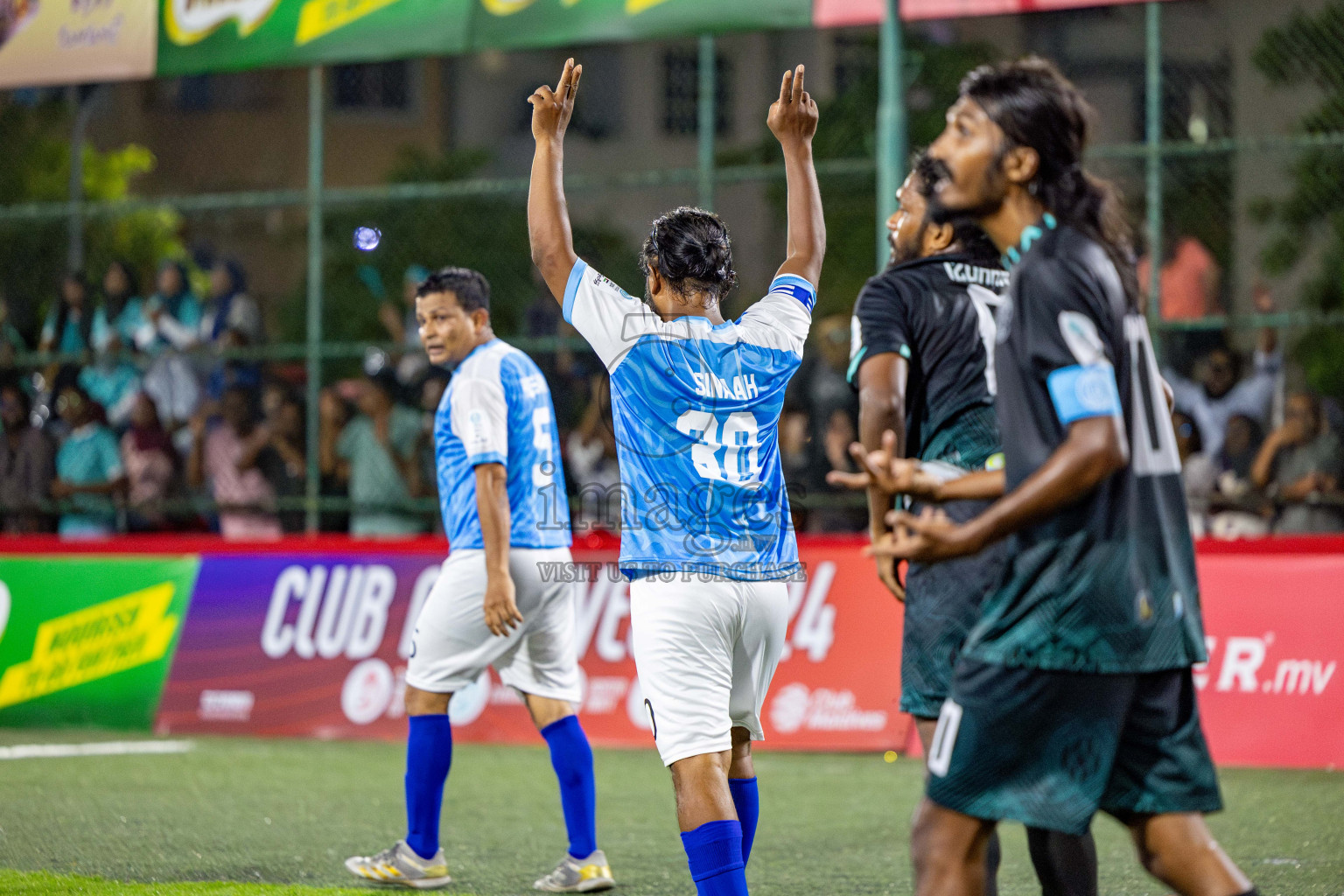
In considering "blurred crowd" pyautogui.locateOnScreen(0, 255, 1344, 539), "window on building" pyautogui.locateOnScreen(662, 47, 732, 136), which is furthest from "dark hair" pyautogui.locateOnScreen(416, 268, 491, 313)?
"window on building" pyautogui.locateOnScreen(662, 47, 732, 136)

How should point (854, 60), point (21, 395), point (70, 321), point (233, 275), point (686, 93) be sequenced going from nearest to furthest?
point (21, 395) → point (70, 321) → point (233, 275) → point (854, 60) → point (686, 93)

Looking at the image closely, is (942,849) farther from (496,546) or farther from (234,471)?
(234,471)

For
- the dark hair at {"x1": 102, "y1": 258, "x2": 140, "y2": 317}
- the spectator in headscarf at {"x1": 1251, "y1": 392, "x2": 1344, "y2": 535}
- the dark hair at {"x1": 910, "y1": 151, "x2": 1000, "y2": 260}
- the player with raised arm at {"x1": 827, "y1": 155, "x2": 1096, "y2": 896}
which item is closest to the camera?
the player with raised arm at {"x1": 827, "y1": 155, "x2": 1096, "y2": 896}

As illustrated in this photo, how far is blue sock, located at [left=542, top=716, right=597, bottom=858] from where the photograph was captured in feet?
19.3

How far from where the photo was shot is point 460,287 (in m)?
6.31

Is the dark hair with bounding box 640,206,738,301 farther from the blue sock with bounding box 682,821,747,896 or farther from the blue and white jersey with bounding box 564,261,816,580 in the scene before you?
the blue sock with bounding box 682,821,747,896

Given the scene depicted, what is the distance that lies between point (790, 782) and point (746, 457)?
167 inches

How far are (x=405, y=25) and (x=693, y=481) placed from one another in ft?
27.9

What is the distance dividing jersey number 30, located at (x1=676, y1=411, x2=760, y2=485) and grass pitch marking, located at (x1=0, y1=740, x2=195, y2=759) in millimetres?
6181

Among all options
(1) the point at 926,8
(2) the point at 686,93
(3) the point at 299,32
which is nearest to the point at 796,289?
(1) the point at 926,8

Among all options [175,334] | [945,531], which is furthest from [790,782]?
[175,334]

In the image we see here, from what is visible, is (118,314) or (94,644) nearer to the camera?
(94,644)

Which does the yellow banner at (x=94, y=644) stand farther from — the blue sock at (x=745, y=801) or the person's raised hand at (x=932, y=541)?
the person's raised hand at (x=932, y=541)

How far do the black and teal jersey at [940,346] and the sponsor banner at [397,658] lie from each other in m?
5.08
